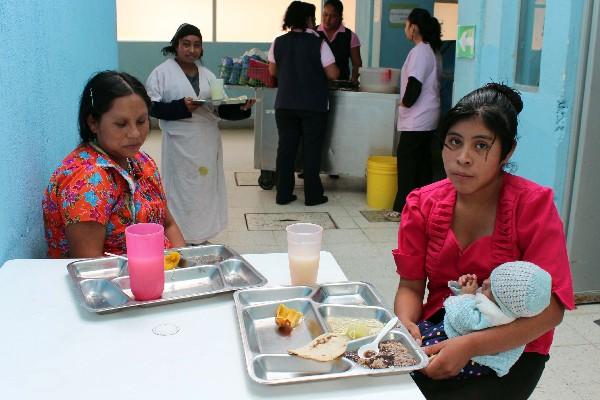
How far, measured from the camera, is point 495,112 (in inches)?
60.2

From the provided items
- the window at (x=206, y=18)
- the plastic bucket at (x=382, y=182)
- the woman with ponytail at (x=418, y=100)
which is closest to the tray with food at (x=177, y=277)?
the woman with ponytail at (x=418, y=100)

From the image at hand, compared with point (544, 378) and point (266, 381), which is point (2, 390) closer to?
point (266, 381)

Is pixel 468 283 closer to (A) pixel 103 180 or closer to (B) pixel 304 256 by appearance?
(B) pixel 304 256

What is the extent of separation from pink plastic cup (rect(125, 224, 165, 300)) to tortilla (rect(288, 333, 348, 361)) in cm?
40

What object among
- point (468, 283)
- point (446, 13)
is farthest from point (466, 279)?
point (446, 13)

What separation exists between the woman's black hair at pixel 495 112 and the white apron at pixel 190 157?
2.24m

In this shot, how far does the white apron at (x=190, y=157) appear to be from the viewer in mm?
3531

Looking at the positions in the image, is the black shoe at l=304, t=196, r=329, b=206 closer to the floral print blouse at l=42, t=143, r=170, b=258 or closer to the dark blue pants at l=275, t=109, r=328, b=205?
the dark blue pants at l=275, t=109, r=328, b=205

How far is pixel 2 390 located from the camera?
102 centimetres

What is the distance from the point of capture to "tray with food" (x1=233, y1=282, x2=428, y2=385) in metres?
1.10

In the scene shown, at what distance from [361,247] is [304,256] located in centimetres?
256

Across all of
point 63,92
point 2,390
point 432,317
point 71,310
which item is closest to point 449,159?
point 432,317

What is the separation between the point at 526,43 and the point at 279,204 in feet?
7.84

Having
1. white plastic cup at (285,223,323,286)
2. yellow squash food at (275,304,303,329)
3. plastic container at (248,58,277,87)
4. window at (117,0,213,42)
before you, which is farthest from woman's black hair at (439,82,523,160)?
window at (117,0,213,42)
